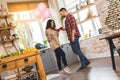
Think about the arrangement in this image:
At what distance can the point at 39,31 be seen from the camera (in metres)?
7.30

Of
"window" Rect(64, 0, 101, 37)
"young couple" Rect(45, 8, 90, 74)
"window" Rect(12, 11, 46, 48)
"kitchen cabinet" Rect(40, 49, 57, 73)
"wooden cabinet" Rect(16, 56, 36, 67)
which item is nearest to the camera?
"wooden cabinet" Rect(16, 56, 36, 67)

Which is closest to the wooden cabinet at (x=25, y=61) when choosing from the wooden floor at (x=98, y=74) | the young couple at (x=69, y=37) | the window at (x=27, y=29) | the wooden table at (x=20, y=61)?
the wooden table at (x=20, y=61)

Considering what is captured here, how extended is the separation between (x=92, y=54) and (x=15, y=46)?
2.40m

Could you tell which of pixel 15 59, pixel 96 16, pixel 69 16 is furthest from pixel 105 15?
pixel 15 59

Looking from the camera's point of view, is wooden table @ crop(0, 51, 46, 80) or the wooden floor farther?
the wooden floor

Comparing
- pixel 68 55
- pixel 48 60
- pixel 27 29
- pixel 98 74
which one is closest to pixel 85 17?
pixel 68 55

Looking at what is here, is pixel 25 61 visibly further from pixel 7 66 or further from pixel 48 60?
pixel 48 60

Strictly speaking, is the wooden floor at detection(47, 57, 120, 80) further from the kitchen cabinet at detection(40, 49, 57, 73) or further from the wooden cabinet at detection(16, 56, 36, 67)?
the kitchen cabinet at detection(40, 49, 57, 73)

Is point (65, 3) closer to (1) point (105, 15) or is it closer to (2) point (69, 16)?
(1) point (105, 15)

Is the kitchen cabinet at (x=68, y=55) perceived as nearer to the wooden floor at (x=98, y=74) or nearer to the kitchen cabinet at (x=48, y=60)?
the kitchen cabinet at (x=48, y=60)

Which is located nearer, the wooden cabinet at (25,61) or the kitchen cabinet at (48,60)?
the wooden cabinet at (25,61)

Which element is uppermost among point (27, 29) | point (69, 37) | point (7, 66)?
point (27, 29)

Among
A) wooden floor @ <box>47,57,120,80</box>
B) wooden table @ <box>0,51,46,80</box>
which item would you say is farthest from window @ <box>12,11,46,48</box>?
wooden table @ <box>0,51,46,80</box>

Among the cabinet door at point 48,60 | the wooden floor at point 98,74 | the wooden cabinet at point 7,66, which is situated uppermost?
the wooden cabinet at point 7,66
